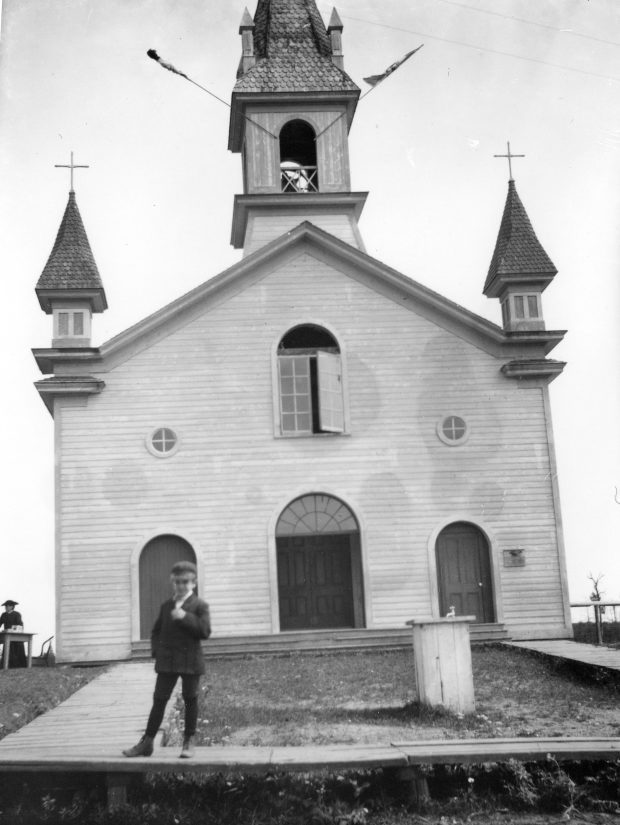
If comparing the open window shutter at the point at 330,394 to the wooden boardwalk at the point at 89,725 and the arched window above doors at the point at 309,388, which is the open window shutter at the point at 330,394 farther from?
the wooden boardwalk at the point at 89,725

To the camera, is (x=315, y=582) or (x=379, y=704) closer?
(x=379, y=704)

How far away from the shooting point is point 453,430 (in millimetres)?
22828

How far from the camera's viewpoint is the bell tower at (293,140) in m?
25.4

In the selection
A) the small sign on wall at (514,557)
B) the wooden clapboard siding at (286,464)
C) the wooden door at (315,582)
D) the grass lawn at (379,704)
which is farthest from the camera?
the wooden door at (315,582)

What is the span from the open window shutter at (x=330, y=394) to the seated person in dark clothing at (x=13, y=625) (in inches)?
302

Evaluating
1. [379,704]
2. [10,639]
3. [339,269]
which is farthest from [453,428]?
[379,704]

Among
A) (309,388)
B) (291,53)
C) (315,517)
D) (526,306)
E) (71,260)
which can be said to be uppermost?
(291,53)

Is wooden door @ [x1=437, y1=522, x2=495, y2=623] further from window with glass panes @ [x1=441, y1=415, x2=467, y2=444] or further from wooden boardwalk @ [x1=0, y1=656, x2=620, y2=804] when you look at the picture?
wooden boardwalk @ [x1=0, y1=656, x2=620, y2=804]

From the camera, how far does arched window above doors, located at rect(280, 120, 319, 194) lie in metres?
26.0

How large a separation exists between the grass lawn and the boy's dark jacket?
4.79 ft

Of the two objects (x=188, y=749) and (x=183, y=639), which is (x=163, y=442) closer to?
(x=183, y=639)

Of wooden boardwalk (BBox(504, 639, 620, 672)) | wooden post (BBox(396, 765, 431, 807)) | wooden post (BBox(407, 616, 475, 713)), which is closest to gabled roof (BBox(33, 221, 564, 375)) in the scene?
wooden boardwalk (BBox(504, 639, 620, 672))

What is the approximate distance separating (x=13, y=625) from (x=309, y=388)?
8.06 meters

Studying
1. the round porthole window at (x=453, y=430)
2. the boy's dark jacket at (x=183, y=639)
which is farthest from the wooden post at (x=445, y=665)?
the round porthole window at (x=453, y=430)
